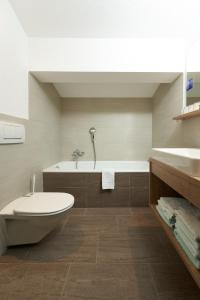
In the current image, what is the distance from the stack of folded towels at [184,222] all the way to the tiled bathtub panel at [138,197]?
3.40 ft

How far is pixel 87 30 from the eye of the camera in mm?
2078

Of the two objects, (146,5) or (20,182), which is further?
(20,182)

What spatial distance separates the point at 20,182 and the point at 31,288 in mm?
1002

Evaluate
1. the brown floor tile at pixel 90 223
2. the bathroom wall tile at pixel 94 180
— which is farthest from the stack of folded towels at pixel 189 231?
the bathroom wall tile at pixel 94 180

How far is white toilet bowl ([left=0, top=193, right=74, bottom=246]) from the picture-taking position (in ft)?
4.96

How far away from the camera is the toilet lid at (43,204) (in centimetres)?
151

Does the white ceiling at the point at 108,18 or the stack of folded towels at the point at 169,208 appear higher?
the white ceiling at the point at 108,18

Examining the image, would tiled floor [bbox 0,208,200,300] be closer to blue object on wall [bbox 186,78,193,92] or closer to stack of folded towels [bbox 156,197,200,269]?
stack of folded towels [bbox 156,197,200,269]

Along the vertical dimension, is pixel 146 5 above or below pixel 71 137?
above

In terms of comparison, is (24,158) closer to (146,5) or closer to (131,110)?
(146,5)

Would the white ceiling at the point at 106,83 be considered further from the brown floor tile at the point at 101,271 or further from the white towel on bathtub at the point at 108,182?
the brown floor tile at the point at 101,271

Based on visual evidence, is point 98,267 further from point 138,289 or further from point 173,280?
point 173,280

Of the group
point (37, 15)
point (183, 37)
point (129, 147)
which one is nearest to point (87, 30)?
point (37, 15)

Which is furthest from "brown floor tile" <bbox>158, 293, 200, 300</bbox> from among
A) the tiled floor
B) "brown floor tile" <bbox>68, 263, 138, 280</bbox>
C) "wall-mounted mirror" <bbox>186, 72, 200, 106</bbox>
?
"wall-mounted mirror" <bbox>186, 72, 200, 106</bbox>
